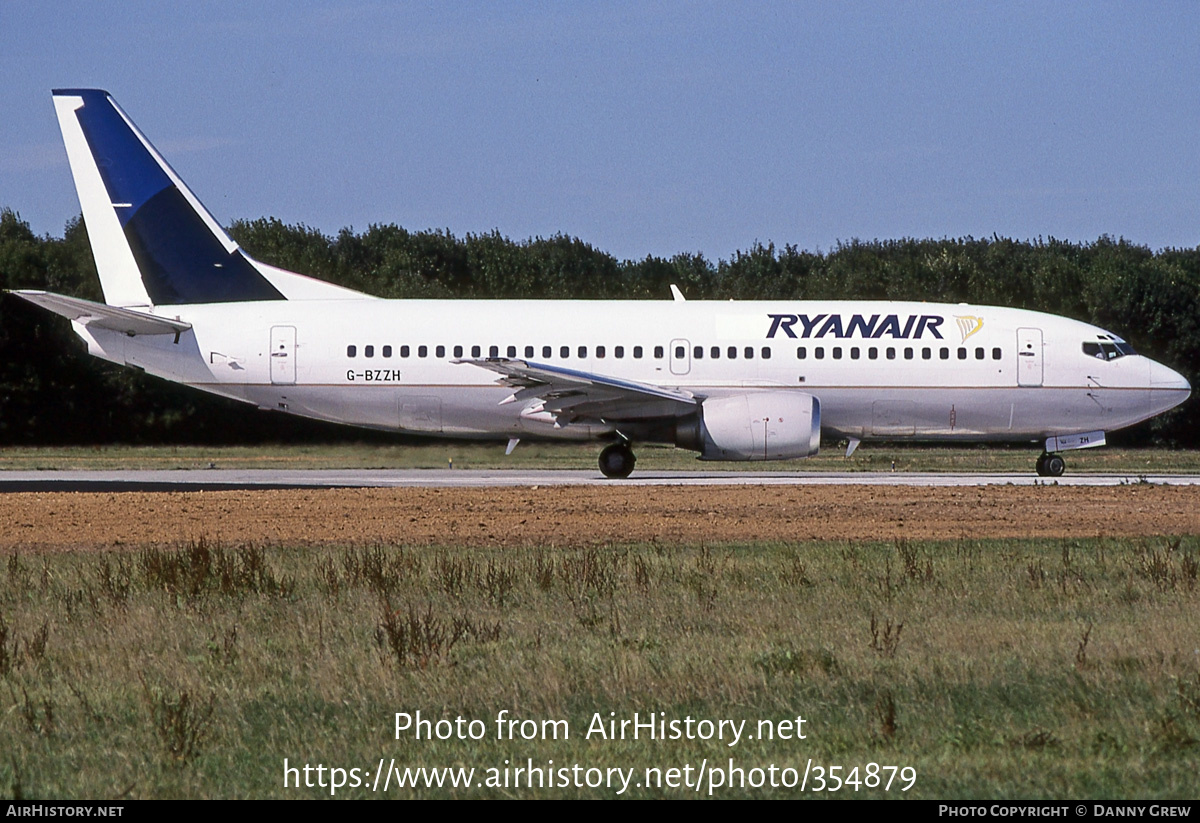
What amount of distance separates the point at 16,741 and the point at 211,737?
3.69 ft

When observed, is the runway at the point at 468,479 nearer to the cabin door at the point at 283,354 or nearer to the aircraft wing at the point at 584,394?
the aircraft wing at the point at 584,394

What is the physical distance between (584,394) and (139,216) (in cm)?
1091

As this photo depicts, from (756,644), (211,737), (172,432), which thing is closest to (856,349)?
(756,644)

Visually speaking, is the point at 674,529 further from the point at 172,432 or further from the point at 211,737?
the point at 172,432

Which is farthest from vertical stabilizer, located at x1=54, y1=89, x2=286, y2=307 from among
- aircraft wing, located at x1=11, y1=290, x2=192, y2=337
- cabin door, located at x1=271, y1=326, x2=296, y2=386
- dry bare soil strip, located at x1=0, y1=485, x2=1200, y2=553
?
dry bare soil strip, located at x1=0, y1=485, x2=1200, y2=553

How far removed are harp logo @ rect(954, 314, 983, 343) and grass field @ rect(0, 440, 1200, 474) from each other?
531 cm

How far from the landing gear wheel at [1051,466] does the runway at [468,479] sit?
343 millimetres

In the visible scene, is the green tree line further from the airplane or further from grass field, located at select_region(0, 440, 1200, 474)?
the airplane

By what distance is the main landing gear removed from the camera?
31.7m

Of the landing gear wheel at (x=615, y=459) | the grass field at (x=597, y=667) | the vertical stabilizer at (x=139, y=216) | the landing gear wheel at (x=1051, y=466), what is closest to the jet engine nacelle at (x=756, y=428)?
the landing gear wheel at (x=615, y=459)

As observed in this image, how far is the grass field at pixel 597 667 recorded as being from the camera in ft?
25.7

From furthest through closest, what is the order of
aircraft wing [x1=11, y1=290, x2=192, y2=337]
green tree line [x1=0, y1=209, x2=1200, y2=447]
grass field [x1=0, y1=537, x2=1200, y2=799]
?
green tree line [x1=0, y1=209, x2=1200, y2=447] → aircraft wing [x1=11, y1=290, x2=192, y2=337] → grass field [x1=0, y1=537, x2=1200, y2=799]

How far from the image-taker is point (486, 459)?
41250 mm
